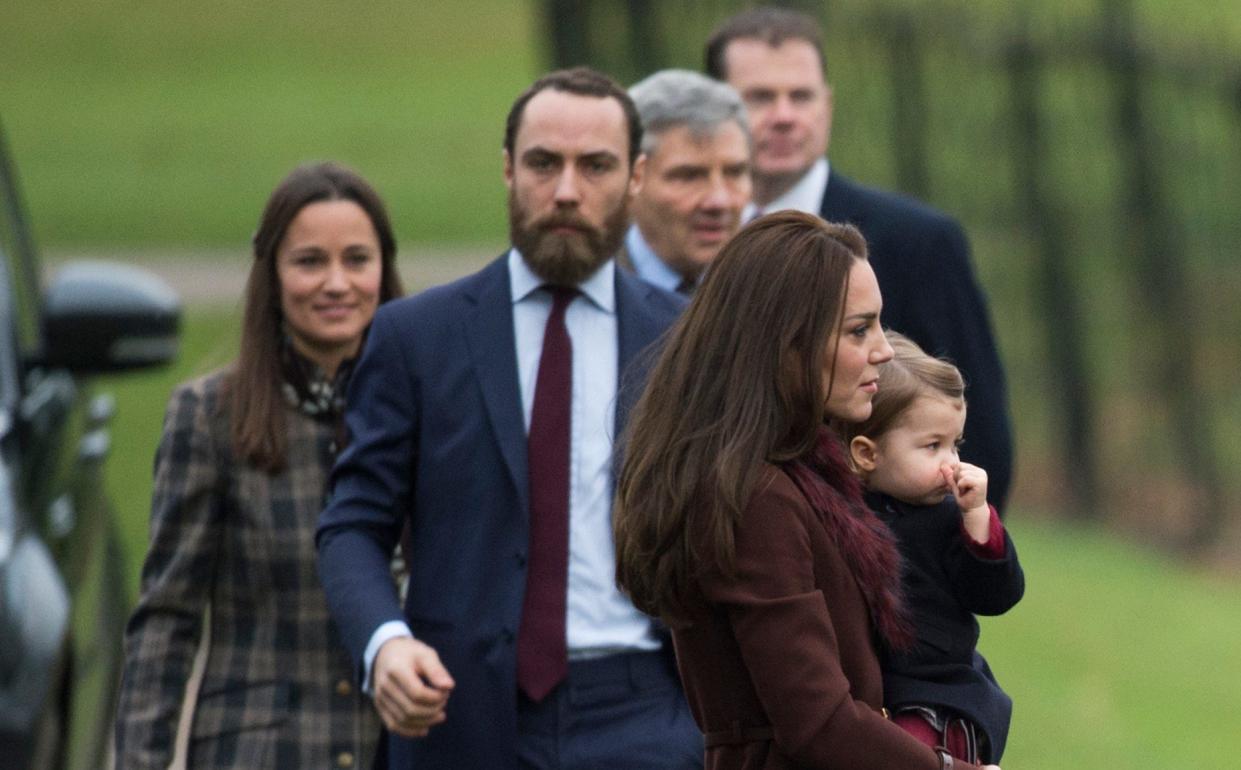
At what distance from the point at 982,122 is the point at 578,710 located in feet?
28.0

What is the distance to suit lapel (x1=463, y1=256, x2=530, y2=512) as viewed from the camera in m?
4.51

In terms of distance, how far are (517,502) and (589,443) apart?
0.19 metres

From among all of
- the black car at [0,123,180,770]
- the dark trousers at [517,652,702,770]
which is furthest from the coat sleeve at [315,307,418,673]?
the black car at [0,123,180,770]

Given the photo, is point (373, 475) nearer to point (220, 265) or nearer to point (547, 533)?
point (547, 533)

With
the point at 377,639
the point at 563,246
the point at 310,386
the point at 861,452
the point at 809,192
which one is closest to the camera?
the point at 861,452

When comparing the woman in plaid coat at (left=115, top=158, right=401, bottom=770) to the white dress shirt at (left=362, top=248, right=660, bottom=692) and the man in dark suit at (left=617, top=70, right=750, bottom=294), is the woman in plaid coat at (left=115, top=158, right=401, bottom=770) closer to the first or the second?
the white dress shirt at (left=362, top=248, right=660, bottom=692)

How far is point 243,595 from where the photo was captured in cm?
493

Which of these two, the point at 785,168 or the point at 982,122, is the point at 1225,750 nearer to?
the point at 785,168

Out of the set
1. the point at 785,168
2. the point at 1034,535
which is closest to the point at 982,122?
the point at 1034,535

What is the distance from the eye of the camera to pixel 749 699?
11.4 ft

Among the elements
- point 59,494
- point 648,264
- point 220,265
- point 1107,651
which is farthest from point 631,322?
point 220,265

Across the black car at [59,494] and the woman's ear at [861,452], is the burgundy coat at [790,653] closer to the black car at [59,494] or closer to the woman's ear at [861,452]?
the woman's ear at [861,452]

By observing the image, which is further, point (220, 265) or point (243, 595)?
point (220, 265)

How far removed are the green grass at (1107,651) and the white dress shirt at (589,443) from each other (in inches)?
120
